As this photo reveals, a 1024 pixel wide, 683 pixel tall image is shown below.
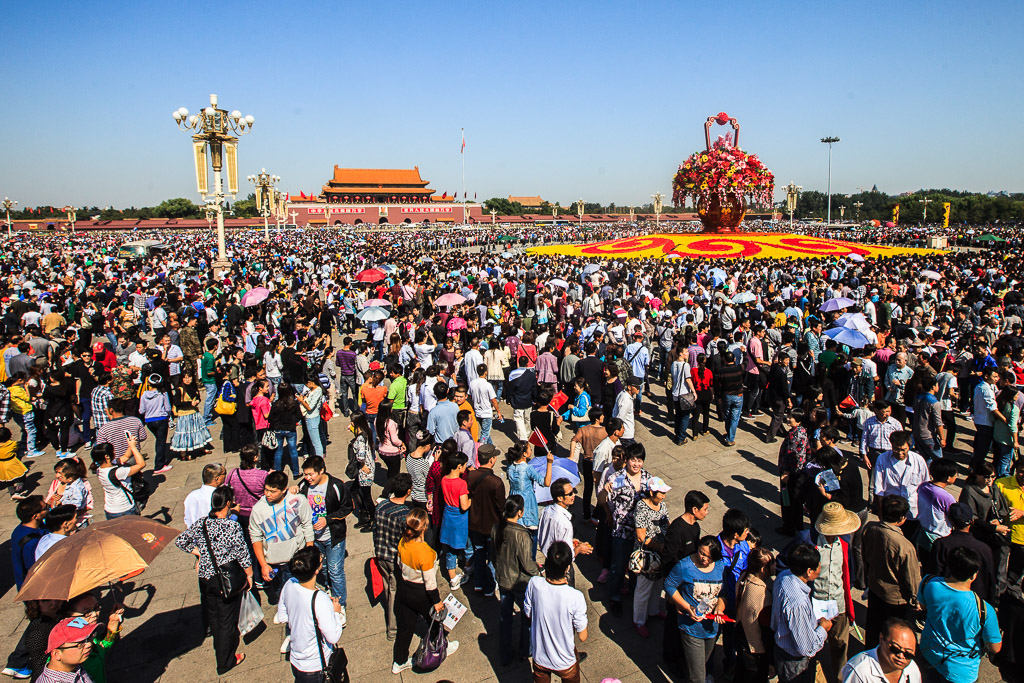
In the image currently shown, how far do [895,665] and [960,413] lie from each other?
348 inches

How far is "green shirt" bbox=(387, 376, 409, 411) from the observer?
7.82 m

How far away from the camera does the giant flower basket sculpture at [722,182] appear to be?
1453 inches

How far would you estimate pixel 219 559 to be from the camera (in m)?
4.32

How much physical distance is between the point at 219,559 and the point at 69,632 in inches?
42.6

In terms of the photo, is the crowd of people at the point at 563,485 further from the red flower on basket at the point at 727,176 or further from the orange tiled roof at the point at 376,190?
the orange tiled roof at the point at 376,190

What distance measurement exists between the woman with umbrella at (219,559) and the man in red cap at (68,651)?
917 mm

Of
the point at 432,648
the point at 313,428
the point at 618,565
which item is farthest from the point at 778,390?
the point at 313,428

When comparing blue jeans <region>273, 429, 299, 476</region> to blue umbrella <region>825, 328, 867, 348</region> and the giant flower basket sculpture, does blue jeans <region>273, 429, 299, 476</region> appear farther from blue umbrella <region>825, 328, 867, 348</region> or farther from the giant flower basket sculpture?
the giant flower basket sculpture

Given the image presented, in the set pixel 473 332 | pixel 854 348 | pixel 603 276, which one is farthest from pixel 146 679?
pixel 603 276

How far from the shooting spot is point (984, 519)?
15.4 feet

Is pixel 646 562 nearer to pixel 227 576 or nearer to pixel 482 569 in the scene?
pixel 482 569

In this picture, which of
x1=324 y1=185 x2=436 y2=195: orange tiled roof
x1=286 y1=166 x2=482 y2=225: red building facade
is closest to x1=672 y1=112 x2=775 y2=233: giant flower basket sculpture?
x1=286 y1=166 x2=482 y2=225: red building facade

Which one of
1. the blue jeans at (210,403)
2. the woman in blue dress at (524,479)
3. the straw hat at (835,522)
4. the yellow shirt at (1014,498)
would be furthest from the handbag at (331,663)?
the blue jeans at (210,403)

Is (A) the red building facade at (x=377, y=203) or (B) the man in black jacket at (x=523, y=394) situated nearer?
(B) the man in black jacket at (x=523, y=394)
